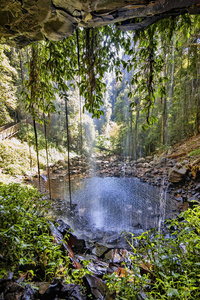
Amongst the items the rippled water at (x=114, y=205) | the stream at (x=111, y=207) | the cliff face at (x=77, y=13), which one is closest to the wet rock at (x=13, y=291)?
the cliff face at (x=77, y=13)

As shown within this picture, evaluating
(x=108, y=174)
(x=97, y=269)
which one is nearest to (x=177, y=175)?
(x=108, y=174)

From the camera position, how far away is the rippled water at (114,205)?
5.38 meters

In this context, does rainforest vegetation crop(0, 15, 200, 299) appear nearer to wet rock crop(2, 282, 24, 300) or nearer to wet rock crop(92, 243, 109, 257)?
wet rock crop(2, 282, 24, 300)

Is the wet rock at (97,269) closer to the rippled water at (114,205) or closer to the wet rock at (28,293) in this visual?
the wet rock at (28,293)

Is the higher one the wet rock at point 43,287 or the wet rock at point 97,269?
the wet rock at point 43,287

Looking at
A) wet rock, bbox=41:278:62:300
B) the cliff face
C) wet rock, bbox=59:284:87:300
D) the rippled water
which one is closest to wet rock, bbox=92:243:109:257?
the rippled water

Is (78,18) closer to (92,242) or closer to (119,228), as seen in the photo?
(92,242)

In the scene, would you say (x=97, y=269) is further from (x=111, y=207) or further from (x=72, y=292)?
(x=111, y=207)

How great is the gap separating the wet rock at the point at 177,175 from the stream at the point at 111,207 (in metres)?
0.86

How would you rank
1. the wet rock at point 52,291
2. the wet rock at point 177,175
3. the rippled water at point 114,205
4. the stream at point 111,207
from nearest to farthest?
the wet rock at point 52,291 → the stream at point 111,207 → the rippled water at point 114,205 → the wet rock at point 177,175

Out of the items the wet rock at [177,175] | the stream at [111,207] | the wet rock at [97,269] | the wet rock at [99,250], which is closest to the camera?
the wet rock at [97,269]

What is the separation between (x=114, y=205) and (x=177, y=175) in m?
3.76

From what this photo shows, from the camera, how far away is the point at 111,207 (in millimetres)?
6754

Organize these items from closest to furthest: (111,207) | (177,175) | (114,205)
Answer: (111,207) < (114,205) < (177,175)
